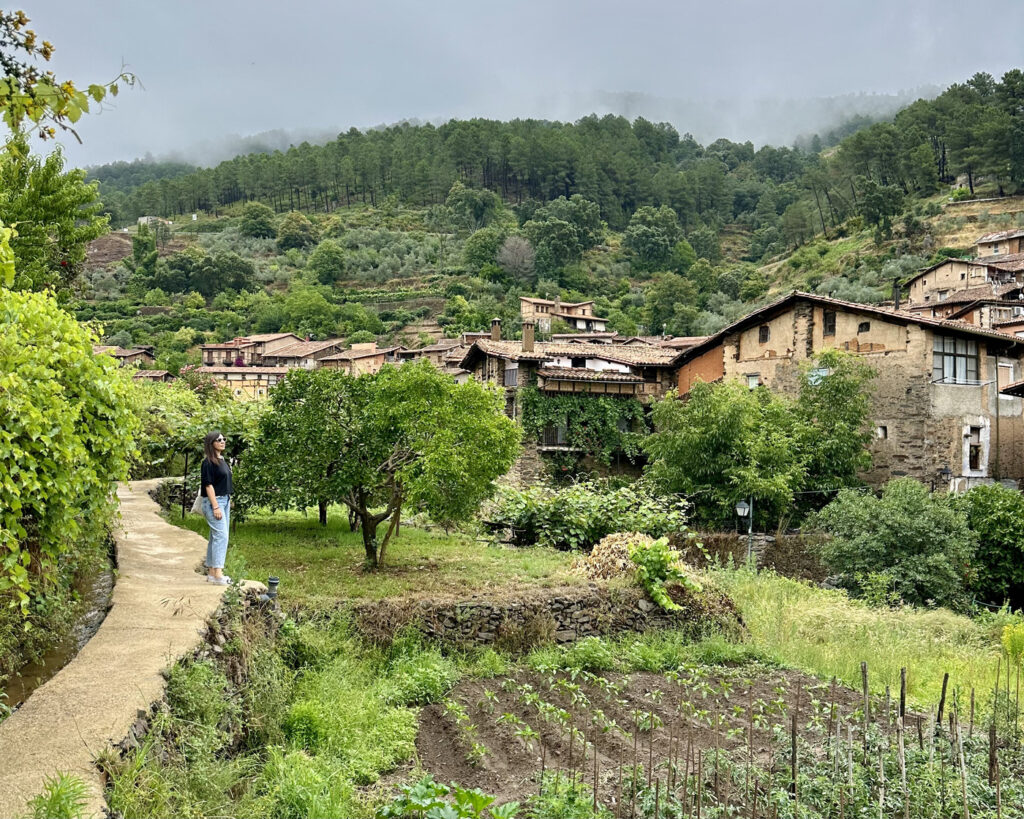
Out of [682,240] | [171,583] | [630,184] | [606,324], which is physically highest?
[630,184]

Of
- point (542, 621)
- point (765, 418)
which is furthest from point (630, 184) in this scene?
point (542, 621)

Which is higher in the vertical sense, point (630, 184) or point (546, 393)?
point (630, 184)

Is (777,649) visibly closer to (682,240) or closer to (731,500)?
(731,500)

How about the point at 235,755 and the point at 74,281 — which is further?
the point at 74,281

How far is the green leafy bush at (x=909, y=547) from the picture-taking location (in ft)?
60.3

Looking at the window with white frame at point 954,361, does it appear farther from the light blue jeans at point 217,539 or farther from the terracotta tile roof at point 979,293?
the light blue jeans at point 217,539

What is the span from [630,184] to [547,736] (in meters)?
120

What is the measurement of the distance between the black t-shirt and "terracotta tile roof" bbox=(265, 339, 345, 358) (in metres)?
59.2

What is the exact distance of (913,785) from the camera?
7016 millimetres

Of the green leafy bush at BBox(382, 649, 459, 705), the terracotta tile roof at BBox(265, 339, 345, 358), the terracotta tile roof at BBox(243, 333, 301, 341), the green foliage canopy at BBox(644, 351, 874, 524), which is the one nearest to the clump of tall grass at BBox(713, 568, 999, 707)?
the green leafy bush at BBox(382, 649, 459, 705)

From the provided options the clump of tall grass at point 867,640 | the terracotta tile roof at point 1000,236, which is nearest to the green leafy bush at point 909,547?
the clump of tall grass at point 867,640

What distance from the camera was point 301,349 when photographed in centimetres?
6838

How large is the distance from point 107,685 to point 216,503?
147 inches

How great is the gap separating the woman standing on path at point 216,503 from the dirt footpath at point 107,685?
31 centimetres
